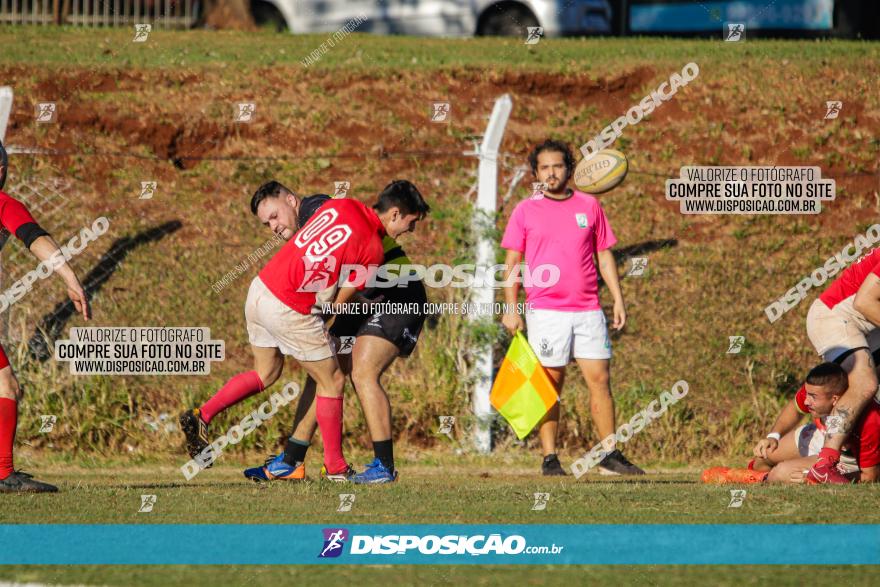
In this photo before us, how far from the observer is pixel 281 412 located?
9719 millimetres

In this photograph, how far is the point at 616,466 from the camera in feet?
27.1

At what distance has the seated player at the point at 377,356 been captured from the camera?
7.59 meters

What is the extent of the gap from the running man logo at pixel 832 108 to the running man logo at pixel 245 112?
639 centimetres

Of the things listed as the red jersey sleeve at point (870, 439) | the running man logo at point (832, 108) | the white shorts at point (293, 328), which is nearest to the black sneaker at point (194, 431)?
the white shorts at point (293, 328)

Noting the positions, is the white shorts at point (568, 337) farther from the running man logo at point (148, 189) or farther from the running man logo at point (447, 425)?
the running man logo at point (148, 189)

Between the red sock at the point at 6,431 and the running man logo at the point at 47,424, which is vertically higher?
the red sock at the point at 6,431

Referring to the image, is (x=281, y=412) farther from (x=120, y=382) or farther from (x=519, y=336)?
(x=519, y=336)

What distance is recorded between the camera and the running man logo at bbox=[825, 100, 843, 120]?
13.8 meters

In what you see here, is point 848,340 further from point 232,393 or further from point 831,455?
point 232,393

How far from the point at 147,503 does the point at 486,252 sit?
162 inches

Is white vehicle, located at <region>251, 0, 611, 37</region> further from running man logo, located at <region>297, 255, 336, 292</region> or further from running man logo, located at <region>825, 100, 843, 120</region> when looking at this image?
running man logo, located at <region>297, 255, 336, 292</region>

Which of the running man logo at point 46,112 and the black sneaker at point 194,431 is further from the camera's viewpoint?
the running man logo at point 46,112

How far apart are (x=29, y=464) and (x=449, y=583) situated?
5.19 meters

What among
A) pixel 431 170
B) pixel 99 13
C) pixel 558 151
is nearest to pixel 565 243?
pixel 558 151
